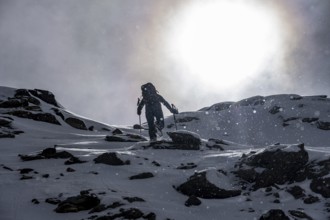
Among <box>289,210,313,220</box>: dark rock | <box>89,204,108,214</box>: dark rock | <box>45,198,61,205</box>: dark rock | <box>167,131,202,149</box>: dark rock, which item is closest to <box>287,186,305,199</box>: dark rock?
<box>289,210,313,220</box>: dark rock

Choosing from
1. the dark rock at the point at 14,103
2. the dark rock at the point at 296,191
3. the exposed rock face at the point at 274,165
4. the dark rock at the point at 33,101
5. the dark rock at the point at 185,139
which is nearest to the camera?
the dark rock at the point at 296,191

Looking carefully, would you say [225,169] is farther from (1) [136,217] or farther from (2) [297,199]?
(1) [136,217]

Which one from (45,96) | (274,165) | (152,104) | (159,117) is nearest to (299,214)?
(274,165)

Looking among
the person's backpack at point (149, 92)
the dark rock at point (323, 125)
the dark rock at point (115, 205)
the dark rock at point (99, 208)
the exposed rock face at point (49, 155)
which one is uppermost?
the dark rock at point (323, 125)

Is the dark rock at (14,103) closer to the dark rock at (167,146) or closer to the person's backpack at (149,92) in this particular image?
the person's backpack at (149,92)

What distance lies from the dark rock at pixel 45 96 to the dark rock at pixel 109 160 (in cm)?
2259

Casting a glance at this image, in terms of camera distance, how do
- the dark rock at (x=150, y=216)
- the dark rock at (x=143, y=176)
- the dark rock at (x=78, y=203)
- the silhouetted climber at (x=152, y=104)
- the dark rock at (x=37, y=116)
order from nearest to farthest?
the dark rock at (x=150, y=216), the dark rock at (x=78, y=203), the dark rock at (x=143, y=176), the silhouetted climber at (x=152, y=104), the dark rock at (x=37, y=116)

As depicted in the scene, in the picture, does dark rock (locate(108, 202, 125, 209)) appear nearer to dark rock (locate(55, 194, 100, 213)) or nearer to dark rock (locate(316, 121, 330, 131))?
dark rock (locate(55, 194, 100, 213))

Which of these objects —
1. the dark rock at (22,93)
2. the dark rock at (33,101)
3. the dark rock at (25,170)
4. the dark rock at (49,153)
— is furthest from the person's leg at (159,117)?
the dark rock at (22,93)

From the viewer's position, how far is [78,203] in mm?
10047

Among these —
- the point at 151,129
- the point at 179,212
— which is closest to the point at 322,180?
the point at 179,212

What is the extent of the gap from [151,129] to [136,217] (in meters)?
11.7

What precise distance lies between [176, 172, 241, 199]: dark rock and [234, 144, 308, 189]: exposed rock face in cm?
124

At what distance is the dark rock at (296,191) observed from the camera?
37.6 feet
